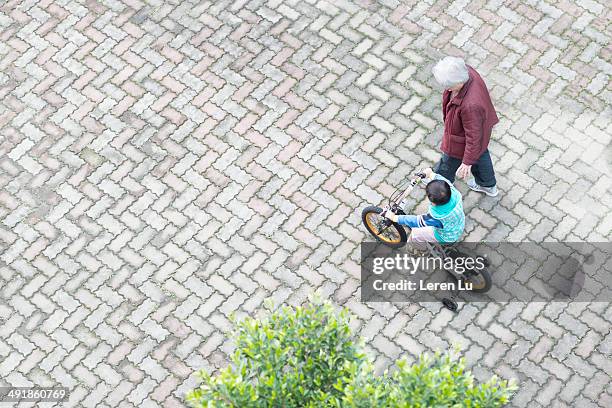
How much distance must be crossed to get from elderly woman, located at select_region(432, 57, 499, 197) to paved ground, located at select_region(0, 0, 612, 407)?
99 cm

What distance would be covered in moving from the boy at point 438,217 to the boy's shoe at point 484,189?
1272 mm

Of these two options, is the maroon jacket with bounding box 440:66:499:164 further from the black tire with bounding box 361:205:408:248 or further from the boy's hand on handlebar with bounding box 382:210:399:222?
the black tire with bounding box 361:205:408:248

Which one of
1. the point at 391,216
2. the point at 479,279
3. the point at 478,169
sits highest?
the point at 391,216

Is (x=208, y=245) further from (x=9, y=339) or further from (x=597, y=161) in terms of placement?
(x=597, y=161)

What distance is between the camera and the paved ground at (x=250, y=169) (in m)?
7.89

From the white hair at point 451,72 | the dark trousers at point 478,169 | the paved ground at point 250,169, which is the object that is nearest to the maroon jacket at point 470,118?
the white hair at point 451,72

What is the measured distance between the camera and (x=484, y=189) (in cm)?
857

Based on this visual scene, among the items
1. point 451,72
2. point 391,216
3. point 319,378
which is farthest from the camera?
point 391,216

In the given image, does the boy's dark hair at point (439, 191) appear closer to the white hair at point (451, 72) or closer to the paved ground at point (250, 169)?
the white hair at point (451, 72)

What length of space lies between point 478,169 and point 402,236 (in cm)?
116

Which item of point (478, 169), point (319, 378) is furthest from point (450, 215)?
point (319, 378)

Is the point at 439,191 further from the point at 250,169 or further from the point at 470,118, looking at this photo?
the point at 250,169

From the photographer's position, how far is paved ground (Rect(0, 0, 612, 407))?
25.9 ft

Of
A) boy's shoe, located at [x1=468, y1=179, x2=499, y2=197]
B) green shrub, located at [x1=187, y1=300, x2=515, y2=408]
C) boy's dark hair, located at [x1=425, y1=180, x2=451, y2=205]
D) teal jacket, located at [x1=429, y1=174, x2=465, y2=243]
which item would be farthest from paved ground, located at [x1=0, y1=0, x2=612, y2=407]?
green shrub, located at [x1=187, y1=300, x2=515, y2=408]
